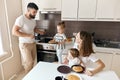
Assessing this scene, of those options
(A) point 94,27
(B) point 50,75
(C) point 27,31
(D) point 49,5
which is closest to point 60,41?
(C) point 27,31

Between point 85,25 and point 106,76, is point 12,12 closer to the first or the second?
point 85,25

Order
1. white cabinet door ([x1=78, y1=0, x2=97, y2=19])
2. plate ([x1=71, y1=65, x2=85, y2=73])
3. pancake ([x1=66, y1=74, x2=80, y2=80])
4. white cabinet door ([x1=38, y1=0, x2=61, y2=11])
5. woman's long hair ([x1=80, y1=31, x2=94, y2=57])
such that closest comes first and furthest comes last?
pancake ([x1=66, y1=74, x2=80, y2=80]), plate ([x1=71, y1=65, x2=85, y2=73]), woman's long hair ([x1=80, y1=31, x2=94, y2=57]), white cabinet door ([x1=78, y1=0, x2=97, y2=19]), white cabinet door ([x1=38, y1=0, x2=61, y2=11])

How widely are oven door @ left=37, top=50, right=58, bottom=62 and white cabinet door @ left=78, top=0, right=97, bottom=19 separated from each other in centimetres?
95

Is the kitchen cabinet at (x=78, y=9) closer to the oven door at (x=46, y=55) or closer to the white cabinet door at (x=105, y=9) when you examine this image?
the white cabinet door at (x=105, y=9)

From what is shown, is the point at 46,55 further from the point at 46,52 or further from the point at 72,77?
the point at 72,77

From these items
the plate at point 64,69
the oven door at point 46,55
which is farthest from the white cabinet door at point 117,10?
the plate at point 64,69

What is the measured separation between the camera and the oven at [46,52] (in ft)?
7.93

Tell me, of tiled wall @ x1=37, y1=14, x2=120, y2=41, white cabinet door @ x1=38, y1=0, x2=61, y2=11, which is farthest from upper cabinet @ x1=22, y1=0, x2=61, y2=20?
tiled wall @ x1=37, y1=14, x2=120, y2=41

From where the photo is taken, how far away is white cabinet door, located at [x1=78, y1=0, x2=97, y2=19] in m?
2.27

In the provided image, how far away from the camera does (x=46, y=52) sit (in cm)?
249

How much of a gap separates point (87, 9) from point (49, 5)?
0.76 meters

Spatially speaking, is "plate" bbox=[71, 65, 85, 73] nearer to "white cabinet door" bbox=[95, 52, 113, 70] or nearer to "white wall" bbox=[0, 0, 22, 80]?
"white cabinet door" bbox=[95, 52, 113, 70]

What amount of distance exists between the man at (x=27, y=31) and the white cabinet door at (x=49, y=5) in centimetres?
45

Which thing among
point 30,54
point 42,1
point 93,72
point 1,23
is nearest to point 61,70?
point 93,72
